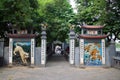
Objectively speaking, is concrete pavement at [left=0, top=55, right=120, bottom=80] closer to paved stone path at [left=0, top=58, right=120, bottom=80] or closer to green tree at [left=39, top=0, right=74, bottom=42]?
paved stone path at [left=0, top=58, right=120, bottom=80]

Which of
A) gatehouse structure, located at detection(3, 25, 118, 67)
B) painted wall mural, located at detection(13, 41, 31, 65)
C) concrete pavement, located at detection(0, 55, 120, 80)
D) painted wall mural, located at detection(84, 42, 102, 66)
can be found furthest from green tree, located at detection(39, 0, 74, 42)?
concrete pavement, located at detection(0, 55, 120, 80)

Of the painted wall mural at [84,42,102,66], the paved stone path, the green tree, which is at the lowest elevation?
the paved stone path

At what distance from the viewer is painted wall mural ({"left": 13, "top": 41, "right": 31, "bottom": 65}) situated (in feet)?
60.1

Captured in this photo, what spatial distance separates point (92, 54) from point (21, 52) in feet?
18.0

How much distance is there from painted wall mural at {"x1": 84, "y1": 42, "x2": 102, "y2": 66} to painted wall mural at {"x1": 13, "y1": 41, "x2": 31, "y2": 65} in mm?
4425

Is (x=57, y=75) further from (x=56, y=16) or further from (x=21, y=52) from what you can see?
(x=56, y=16)

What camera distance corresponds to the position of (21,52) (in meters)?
18.3

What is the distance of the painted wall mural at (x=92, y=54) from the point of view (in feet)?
59.9

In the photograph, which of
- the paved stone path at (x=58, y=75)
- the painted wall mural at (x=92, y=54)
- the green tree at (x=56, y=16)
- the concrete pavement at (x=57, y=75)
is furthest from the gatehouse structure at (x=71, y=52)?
the green tree at (x=56, y=16)

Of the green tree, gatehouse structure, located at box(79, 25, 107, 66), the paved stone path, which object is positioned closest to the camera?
the paved stone path

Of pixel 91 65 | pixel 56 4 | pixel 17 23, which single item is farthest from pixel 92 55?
pixel 56 4

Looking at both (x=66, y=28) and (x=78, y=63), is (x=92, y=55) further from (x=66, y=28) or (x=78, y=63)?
(x=66, y=28)

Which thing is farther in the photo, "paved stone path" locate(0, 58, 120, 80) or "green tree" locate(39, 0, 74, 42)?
"green tree" locate(39, 0, 74, 42)

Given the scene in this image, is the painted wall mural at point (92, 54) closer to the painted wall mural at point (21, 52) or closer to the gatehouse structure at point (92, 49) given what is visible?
the gatehouse structure at point (92, 49)
